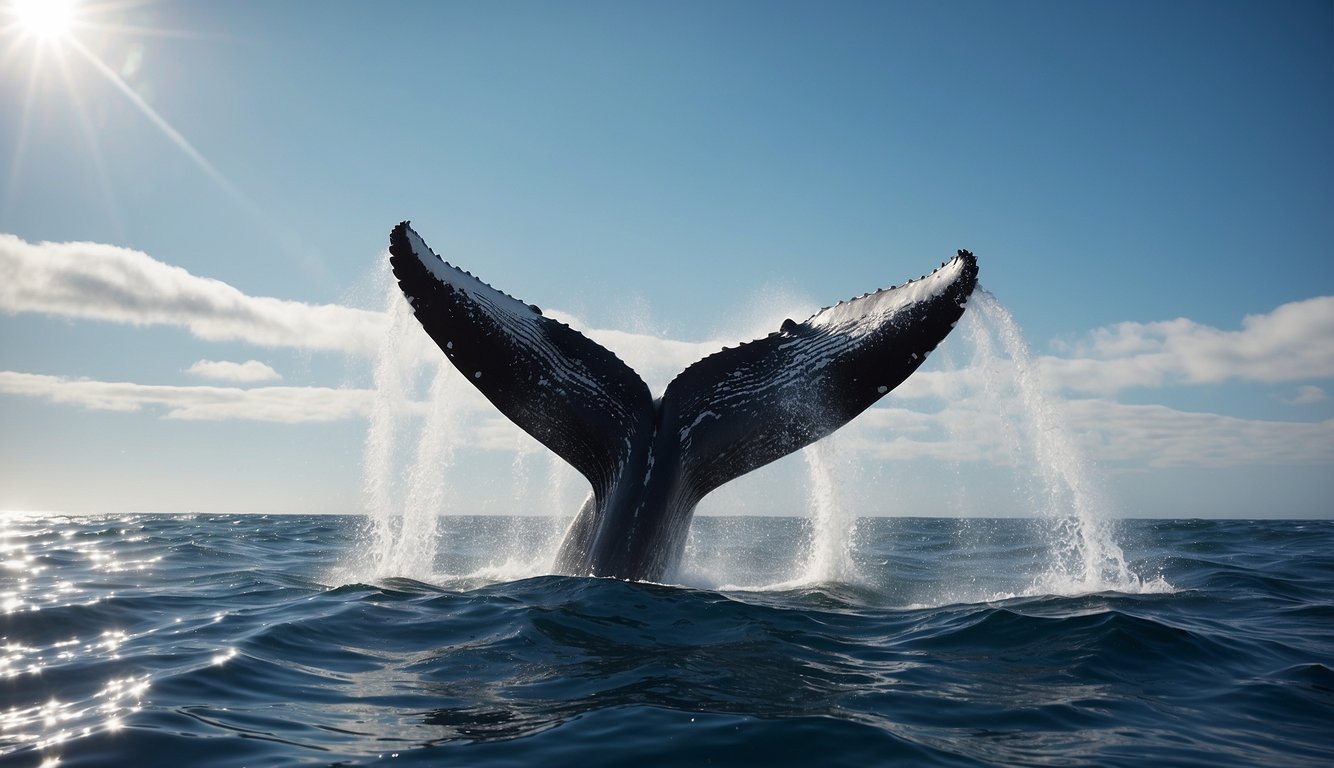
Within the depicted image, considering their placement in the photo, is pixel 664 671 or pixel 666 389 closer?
pixel 664 671

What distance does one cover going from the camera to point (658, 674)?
16.5 ft

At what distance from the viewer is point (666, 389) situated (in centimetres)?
670

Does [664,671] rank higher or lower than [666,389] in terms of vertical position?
lower

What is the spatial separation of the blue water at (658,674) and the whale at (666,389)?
66cm

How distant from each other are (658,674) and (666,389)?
222cm

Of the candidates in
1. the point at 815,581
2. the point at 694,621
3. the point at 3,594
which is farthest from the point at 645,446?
the point at 3,594

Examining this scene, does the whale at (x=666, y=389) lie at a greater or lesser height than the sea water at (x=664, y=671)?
greater

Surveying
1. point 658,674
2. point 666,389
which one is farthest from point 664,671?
point 666,389

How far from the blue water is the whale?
0.66 m

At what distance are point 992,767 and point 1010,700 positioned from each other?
1.03 meters

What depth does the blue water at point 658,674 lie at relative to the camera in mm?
4000

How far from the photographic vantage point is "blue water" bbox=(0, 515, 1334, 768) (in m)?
4.00

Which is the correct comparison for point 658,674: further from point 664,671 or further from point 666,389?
point 666,389

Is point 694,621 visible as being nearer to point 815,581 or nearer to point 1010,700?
point 1010,700
